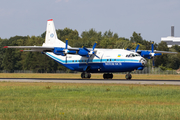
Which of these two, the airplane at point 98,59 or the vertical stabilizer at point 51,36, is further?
the vertical stabilizer at point 51,36

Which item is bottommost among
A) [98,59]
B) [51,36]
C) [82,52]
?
[98,59]

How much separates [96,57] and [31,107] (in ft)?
107

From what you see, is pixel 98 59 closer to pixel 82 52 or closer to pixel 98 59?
pixel 98 59

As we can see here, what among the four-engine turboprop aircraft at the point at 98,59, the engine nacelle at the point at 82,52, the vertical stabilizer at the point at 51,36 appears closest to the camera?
the four-engine turboprop aircraft at the point at 98,59

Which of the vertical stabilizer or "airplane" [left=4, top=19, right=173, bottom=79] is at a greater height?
the vertical stabilizer

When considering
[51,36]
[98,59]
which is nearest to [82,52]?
[98,59]

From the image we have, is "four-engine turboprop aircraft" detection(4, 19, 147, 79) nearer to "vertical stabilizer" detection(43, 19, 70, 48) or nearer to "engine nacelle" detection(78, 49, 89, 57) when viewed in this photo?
"engine nacelle" detection(78, 49, 89, 57)

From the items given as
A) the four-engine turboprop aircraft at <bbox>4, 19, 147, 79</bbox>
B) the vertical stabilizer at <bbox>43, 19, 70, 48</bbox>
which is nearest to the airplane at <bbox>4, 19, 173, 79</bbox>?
the four-engine turboprop aircraft at <bbox>4, 19, 147, 79</bbox>

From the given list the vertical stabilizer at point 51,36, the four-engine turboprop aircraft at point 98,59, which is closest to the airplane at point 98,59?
the four-engine turboprop aircraft at point 98,59

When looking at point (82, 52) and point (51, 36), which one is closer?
point (82, 52)

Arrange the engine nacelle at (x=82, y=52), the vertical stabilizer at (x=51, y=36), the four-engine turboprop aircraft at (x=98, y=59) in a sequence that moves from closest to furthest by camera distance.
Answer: the four-engine turboprop aircraft at (x=98, y=59)
the engine nacelle at (x=82, y=52)
the vertical stabilizer at (x=51, y=36)

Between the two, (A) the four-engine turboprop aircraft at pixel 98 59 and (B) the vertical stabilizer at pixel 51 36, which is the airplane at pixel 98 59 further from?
(B) the vertical stabilizer at pixel 51 36

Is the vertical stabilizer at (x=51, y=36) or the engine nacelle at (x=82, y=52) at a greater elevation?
the vertical stabilizer at (x=51, y=36)

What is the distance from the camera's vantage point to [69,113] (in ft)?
50.6
